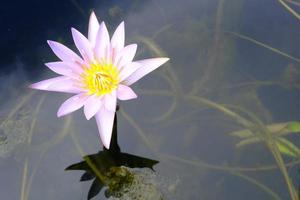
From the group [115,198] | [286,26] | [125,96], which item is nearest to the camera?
[125,96]

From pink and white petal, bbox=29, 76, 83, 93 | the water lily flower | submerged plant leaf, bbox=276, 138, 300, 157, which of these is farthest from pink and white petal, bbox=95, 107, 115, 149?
submerged plant leaf, bbox=276, 138, 300, 157

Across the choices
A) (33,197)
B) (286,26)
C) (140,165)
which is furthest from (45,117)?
(286,26)

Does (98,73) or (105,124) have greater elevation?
(98,73)

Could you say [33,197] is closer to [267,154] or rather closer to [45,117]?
[45,117]

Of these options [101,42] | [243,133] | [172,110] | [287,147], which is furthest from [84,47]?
[287,147]

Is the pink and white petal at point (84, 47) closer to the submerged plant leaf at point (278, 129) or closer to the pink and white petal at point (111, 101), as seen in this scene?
the pink and white petal at point (111, 101)

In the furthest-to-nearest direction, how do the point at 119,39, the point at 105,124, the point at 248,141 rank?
the point at 248,141, the point at 119,39, the point at 105,124

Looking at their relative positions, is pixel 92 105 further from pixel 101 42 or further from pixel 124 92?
pixel 101 42

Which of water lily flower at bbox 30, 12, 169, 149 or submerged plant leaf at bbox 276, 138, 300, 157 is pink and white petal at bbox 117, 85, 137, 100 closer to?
water lily flower at bbox 30, 12, 169, 149
